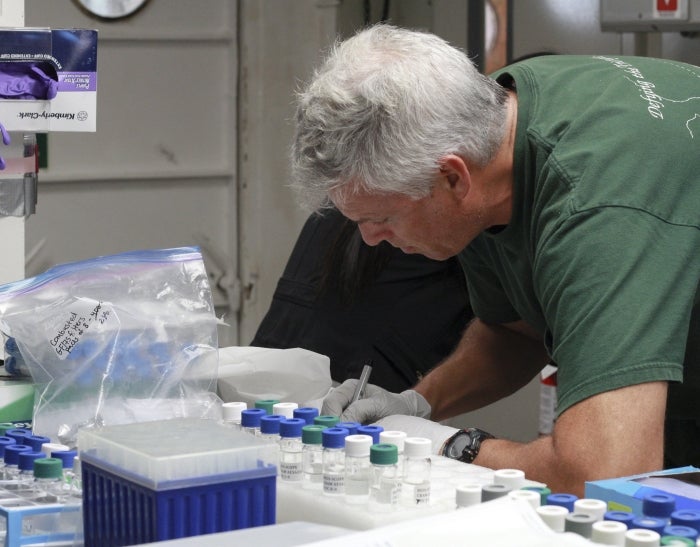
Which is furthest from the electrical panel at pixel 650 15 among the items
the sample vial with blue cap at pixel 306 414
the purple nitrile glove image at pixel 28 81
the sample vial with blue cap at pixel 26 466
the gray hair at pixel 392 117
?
the sample vial with blue cap at pixel 26 466

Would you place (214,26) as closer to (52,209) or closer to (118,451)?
(52,209)

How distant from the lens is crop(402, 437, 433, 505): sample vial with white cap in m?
1.05

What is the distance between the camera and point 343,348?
7.58 feet

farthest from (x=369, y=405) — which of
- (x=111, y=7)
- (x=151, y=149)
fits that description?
(x=111, y=7)

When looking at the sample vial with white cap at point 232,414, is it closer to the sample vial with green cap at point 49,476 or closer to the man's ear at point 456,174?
the sample vial with green cap at point 49,476

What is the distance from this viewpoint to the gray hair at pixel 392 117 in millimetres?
1497

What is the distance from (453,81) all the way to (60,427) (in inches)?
27.1

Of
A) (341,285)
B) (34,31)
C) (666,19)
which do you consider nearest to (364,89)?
(34,31)

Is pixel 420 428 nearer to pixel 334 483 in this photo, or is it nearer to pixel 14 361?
pixel 334 483

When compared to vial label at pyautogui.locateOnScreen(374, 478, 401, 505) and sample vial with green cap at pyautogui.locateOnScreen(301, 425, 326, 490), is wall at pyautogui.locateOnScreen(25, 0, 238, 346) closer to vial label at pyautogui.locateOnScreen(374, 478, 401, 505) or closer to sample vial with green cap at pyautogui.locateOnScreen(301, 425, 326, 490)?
sample vial with green cap at pyautogui.locateOnScreen(301, 425, 326, 490)

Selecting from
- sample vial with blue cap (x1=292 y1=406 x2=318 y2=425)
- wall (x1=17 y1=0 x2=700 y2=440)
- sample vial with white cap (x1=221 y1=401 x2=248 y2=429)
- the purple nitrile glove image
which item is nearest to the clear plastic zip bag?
sample vial with white cap (x1=221 y1=401 x2=248 y2=429)

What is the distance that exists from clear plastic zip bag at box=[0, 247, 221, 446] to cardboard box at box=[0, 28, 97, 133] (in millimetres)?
310

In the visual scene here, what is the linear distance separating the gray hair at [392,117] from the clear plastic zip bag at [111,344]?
0.88 ft

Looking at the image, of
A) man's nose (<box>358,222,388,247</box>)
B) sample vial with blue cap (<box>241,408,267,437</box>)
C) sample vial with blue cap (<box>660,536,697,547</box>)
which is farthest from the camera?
man's nose (<box>358,222,388,247</box>)
